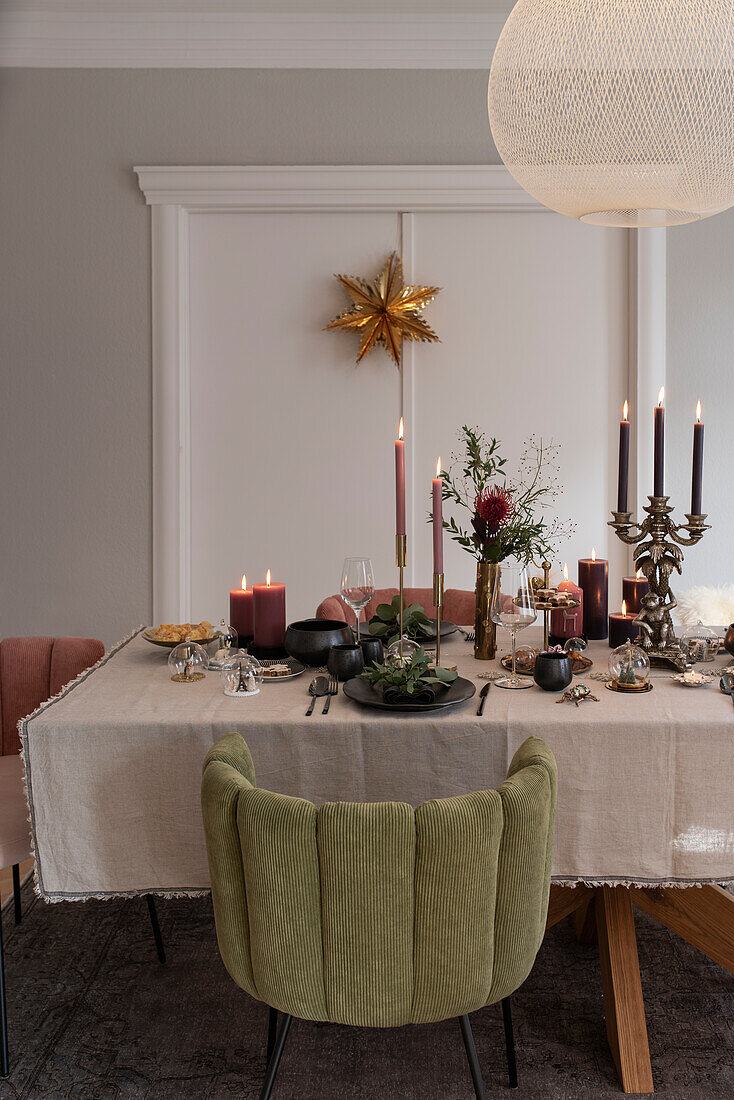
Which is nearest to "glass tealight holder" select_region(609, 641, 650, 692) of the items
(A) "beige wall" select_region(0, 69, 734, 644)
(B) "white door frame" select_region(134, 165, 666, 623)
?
(B) "white door frame" select_region(134, 165, 666, 623)

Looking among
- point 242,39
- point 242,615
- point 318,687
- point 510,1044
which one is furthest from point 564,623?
point 242,39

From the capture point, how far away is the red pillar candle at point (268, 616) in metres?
1.97

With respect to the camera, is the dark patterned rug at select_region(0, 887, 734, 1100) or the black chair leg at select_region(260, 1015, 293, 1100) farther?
the dark patterned rug at select_region(0, 887, 734, 1100)

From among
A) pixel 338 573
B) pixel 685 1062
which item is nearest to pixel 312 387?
pixel 338 573

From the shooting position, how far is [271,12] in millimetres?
3254

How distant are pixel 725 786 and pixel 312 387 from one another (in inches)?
93.9

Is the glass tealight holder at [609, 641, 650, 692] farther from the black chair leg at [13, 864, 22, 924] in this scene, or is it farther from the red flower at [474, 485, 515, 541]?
the black chair leg at [13, 864, 22, 924]

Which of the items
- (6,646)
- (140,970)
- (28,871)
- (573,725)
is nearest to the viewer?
(573,725)

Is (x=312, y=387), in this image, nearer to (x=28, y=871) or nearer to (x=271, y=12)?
(x=271, y=12)

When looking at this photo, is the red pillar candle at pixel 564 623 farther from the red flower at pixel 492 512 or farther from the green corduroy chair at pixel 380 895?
the green corduroy chair at pixel 380 895

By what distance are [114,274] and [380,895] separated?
2857mm

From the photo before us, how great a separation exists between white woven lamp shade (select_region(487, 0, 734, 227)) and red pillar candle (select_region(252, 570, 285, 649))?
979 mm

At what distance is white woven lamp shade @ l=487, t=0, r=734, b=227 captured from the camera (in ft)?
4.64

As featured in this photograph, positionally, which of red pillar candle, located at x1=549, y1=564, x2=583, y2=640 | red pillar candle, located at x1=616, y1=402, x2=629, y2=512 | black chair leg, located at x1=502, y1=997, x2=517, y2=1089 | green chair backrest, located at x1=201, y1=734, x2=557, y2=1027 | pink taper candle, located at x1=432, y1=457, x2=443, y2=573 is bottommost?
black chair leg, located at x1=502, y1=997, x2=517, y2=1089
